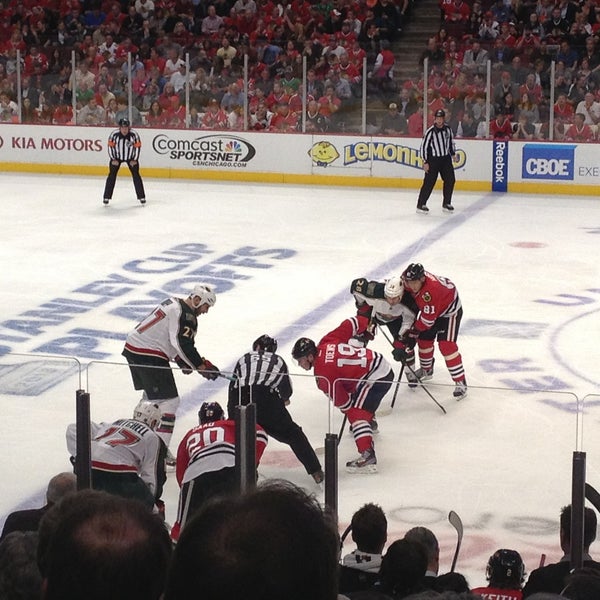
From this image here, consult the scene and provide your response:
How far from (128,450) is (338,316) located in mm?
5207

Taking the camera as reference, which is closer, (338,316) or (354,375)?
(354,375)

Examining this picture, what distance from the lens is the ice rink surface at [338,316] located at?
14.6 ft

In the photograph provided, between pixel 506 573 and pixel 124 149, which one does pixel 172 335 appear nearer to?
pixel 506 573

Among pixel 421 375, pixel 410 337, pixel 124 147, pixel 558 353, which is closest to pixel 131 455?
pixel 410 337

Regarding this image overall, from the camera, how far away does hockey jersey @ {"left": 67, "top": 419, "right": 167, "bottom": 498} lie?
4.83 meters

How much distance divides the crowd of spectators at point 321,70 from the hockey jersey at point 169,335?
34.8 ft

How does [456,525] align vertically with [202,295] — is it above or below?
below

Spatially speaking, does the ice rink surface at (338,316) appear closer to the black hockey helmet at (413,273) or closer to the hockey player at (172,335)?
the hockey player at (172,335)

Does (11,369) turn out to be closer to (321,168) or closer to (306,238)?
(306,238)

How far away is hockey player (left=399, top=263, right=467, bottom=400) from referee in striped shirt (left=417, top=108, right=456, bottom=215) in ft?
23.7

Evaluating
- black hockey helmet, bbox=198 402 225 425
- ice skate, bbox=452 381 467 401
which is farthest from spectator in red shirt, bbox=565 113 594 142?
ice skate, bbox=452 381 467 401

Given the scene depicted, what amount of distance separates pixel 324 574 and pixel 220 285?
32.7ft

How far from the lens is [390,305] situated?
7.73 meters

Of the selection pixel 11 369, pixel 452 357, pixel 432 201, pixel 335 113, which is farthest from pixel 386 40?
pixel 11 369
